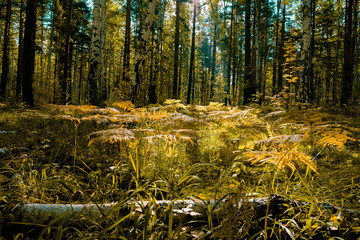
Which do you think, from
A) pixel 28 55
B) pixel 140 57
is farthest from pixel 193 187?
pixel 28 55

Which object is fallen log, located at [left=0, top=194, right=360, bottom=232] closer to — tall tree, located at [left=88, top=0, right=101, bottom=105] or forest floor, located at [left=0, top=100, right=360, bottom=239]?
forest floor, located at [left=0, top=100, right=360, bottom=239]

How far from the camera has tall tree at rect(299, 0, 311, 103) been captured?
6137 mm

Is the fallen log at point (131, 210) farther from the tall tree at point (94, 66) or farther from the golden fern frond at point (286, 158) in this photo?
the tall tree at point (94, 66)

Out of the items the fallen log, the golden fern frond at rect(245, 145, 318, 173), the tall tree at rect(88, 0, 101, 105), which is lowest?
the fallen log

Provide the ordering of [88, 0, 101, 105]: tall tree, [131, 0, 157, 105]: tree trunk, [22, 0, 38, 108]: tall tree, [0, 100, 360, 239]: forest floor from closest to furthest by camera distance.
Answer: [0, 100, 360, 239]: forest floor, [131, 0, 157, 105]: tree trunk, [22, 0, 38, 108]: tall tree, [88, 0, 101, 105]: tall tree

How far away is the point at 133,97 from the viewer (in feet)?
21.9

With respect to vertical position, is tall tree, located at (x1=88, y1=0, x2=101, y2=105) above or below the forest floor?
above

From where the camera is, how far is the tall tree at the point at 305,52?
6137 mm

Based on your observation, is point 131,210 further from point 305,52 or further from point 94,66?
point 305,52

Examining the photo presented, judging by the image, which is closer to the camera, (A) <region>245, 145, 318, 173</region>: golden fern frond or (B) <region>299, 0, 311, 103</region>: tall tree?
(A) <region>245, 145, 318, 173</region>: golden fern frond

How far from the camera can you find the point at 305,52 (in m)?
6.21

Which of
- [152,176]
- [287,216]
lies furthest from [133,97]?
[287,216]

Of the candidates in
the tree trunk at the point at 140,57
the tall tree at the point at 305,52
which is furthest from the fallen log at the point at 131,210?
the tall tree at the point at 305,52

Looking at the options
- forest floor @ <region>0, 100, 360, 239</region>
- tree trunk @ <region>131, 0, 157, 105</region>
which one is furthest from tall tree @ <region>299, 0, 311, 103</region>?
tree trunk @ <region>131, 0, 157, 105</region>
